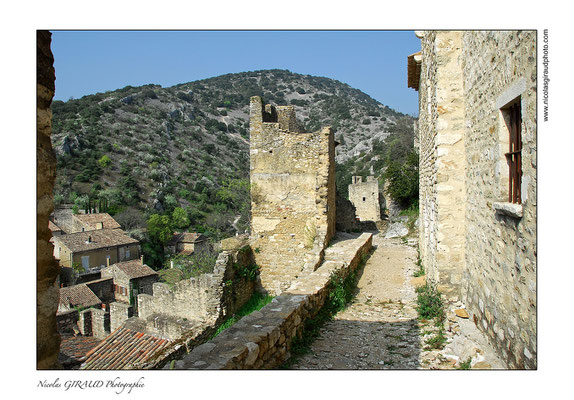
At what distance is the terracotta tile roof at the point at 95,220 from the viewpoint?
31527mm

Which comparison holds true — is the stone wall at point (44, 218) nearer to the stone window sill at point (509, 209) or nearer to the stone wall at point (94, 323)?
the stone window sill at point (509, 209)

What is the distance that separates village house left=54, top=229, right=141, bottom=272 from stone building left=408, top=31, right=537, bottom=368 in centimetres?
2723

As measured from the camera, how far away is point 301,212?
37.2ft

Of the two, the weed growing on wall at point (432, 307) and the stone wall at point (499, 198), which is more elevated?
the stone wall at point (499, 198)

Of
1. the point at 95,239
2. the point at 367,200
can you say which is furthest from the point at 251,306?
the point at 95,239

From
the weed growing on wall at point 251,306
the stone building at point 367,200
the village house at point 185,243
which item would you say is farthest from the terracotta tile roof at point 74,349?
the stone building at point 367,200

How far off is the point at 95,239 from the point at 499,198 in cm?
3112

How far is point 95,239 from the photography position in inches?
1152

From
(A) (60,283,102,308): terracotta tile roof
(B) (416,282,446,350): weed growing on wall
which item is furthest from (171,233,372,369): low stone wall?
(A) (60,283,102,308): terracotta tile roof

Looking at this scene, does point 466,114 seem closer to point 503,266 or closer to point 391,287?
point 503,266

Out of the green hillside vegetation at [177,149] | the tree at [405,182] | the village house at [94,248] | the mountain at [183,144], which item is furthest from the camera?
the mountain at [183,144]

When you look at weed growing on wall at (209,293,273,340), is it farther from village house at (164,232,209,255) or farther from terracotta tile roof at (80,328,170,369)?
village house at (164,232,209,255)

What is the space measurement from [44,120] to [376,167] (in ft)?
133

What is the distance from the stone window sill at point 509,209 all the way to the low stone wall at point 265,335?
2.59 m
